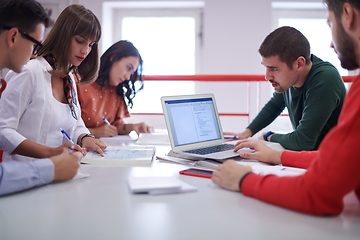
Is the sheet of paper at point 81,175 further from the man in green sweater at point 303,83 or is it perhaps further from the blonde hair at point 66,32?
the man in green sweater at point 303,83

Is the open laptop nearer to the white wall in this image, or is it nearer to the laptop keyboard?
the laptop keyboard

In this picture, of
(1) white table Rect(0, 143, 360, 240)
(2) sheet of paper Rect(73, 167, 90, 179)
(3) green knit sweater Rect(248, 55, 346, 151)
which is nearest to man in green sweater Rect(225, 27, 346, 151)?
(3) green knit sweater Rect(248, 55, 346, 151)

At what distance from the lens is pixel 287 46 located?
4.93 ft

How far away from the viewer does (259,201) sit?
735 millimetres

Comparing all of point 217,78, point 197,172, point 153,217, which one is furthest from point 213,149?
point 217,78

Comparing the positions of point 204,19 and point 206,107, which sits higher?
point 204,19

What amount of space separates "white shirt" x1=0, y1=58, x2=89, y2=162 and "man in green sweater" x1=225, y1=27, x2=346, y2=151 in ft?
3.24

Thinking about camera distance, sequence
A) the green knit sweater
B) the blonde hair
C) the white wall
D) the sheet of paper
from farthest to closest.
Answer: the white wall < the green knit sweater < the blonde hair < the sheet of paper

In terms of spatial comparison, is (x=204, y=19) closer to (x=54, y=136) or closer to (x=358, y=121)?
(x=54, y=136)

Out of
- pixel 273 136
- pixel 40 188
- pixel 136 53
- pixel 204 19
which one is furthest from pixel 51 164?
pixel 204 19

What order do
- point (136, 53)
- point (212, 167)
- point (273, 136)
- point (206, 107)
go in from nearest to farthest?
point (212, 167)
point (206, 107)
point (273, 136)
point (136, 53)

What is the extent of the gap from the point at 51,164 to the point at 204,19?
10.4 ft

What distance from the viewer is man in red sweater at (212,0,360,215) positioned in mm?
603

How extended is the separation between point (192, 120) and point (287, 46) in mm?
583
